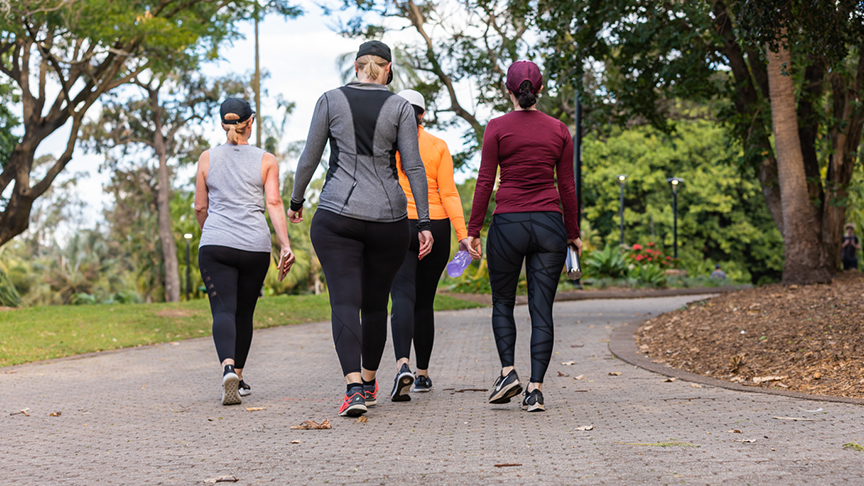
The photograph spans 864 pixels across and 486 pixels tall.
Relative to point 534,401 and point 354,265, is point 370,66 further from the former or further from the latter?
point 534,401

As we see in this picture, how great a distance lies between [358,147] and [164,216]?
3360 cm

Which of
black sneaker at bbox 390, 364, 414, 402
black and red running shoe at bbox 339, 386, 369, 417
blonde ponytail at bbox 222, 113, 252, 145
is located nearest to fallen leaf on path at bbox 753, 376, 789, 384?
black sneaker at bbox 390, 364, 414, 402

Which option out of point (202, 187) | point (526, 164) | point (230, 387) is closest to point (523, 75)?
point (526, 164)

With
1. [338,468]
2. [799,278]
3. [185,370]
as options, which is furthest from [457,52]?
[338,468]

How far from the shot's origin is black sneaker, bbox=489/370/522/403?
4.73 m

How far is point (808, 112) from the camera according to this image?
13.1 meters

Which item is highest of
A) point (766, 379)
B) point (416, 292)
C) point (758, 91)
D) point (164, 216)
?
point (758, 91)

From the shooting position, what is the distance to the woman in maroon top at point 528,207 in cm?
477

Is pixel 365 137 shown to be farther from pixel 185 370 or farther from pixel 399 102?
pixel 185 370

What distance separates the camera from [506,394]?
4.76m

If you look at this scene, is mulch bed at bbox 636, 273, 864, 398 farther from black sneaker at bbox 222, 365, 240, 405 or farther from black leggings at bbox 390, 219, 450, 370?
black sneaker at bbox 222, 365, 240, 405

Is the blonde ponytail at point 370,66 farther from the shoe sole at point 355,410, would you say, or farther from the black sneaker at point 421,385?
the black sneaker at point 421,385

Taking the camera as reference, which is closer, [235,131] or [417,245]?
[417,245]

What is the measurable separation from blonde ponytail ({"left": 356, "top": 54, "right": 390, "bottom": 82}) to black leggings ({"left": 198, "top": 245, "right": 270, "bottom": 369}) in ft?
4.75
